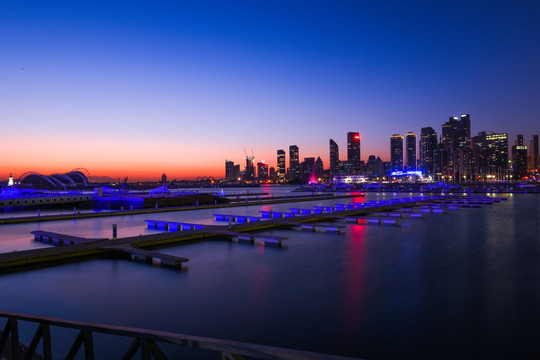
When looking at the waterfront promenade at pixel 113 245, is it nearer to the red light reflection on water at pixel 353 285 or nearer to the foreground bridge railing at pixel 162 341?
the red light reflection on water at pixel 353 285

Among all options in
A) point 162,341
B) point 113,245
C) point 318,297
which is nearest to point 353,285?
point 318,297

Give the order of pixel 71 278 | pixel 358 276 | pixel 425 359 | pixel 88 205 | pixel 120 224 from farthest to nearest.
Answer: pixel 88 205, pixel 120 224, pixel 358 276, pixel 71 278, pixel 425 359

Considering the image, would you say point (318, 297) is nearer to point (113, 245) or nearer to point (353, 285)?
point (353, 285)

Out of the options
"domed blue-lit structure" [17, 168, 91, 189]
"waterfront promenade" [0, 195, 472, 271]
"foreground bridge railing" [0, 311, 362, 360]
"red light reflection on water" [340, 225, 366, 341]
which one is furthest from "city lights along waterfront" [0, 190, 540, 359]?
"domed blue-lit structure" [17, 168, 91, 189]

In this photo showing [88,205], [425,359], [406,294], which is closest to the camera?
[425,359]

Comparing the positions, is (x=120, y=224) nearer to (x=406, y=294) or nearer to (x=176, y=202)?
(x=176, y=202)

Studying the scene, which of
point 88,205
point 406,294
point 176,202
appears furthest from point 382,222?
point 88,205

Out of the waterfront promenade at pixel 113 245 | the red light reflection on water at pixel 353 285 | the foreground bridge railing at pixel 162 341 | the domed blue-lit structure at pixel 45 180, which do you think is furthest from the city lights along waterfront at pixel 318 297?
the domed blue-lit structure at pixel 45 180
